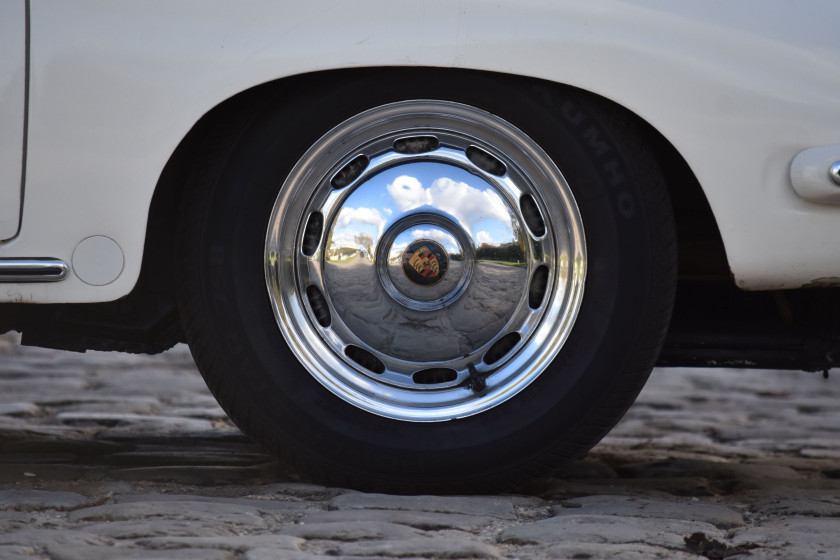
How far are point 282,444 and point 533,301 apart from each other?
67 cm

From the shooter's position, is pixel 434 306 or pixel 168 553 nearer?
pixel 168 553

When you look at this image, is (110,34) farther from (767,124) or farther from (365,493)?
(767,124)

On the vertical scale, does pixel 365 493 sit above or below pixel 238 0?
below

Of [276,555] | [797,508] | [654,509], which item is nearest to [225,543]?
[276,555]

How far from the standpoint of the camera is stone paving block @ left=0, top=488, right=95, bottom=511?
2168mm

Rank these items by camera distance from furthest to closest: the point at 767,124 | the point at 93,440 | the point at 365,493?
the point at 93,440 < the point at 365,493 < the point at 767,124

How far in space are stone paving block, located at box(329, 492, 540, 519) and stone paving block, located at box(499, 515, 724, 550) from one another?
119 millimetres

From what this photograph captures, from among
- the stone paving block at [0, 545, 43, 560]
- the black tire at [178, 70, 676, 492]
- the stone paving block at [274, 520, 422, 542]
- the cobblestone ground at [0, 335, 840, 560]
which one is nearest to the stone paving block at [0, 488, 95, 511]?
the cobblestone ground at [0, 335, 840, 560]

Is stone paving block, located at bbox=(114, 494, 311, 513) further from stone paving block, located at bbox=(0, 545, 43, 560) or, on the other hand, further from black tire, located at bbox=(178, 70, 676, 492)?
stone paving block, located at bbox=(0, 545, 43, 560)

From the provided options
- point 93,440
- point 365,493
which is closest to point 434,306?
point 365,493

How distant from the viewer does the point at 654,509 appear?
2250mm

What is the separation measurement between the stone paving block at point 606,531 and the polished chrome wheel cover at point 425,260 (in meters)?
0.33

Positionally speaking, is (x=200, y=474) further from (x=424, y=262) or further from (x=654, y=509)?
(x=654, y=509)

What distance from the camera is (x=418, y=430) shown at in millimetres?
2260
